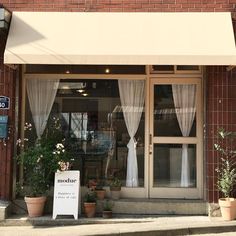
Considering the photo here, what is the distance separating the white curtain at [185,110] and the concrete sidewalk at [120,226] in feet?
3.44

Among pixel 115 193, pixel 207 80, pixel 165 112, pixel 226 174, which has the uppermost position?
pixel 207 80

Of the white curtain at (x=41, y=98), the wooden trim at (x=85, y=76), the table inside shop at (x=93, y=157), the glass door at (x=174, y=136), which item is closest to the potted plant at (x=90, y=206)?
the table inside shop at (x=93, y=157)

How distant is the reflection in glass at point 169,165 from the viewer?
9219mm

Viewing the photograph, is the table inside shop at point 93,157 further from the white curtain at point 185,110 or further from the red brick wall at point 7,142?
the white curtain at point 185,110

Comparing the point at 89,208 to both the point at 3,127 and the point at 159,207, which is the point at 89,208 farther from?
the point at 3,127

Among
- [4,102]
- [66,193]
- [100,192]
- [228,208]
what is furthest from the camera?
[100,192]

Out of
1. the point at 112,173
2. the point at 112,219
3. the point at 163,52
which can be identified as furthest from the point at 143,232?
the point at 163,52

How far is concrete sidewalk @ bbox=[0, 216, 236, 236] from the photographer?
7652 millimetres

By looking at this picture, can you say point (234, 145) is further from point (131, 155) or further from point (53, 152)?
point (53, 152)

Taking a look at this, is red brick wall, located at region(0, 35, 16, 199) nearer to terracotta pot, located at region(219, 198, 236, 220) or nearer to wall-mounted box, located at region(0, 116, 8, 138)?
wall-mounted box, located at region(0, 116, 8, 138)

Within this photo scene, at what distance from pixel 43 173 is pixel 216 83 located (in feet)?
12.2

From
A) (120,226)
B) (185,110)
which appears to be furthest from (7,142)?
(185,110)

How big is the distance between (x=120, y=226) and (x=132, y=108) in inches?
99.2

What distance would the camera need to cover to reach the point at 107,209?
8484 millimetres
